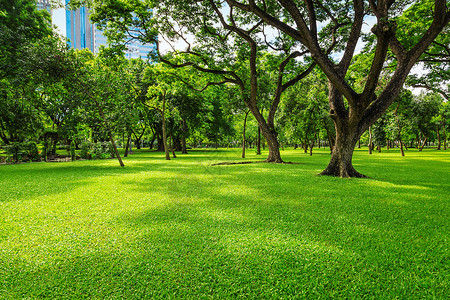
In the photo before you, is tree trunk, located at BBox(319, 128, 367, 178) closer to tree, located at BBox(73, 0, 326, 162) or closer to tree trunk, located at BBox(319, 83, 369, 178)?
tree trunk, located at BBox(319, 83, 369, 178)

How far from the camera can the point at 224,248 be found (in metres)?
2.86

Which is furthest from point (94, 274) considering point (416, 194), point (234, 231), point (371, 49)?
point (371, 49)

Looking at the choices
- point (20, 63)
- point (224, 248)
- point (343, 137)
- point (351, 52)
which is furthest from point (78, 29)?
point (224, 248)

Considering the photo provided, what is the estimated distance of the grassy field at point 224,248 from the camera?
2.14m

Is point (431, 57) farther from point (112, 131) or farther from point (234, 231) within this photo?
point (112, 131)

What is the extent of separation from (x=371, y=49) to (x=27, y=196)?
1682cm

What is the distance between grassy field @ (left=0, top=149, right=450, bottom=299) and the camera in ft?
7.03

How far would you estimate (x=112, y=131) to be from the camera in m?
12.6

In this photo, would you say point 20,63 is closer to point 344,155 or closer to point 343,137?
point 343,137

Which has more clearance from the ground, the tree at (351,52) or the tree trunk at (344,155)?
the tree at (351,52)

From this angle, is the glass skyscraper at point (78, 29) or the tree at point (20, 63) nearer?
the tree at point (20, 63)

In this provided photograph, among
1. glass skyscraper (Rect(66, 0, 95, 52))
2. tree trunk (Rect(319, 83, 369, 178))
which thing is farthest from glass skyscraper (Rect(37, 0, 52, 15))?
glass skyscraper (Rect(66, 0, 95, 52))

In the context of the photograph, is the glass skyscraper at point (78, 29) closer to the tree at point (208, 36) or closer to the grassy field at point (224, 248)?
the tree at point (208, 36)

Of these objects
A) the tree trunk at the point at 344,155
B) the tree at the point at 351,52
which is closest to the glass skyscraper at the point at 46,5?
the tree at the point at 351,52
